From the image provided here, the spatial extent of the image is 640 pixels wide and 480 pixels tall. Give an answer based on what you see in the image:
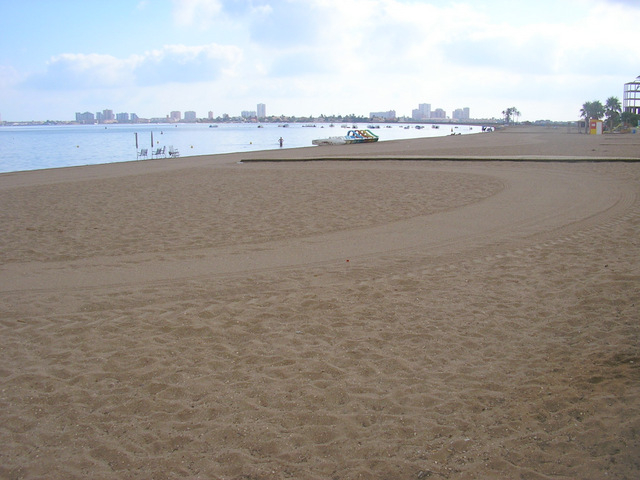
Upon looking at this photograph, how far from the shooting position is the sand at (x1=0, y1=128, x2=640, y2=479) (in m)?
3.48

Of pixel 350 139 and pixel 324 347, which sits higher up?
pixel 350 139

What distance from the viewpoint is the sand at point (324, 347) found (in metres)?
3.48

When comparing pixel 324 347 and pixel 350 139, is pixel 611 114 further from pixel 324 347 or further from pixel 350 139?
pixel 324 347

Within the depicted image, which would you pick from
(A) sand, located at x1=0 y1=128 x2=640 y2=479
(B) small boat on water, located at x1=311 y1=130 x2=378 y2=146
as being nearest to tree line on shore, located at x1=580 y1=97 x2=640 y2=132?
(B) small boat on water, located at x1=311 y1=130 x2=378 y2=146

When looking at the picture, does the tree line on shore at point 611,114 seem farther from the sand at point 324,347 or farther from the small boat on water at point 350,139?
the sand at point 324,347

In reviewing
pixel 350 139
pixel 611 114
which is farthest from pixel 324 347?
pixel 611 114

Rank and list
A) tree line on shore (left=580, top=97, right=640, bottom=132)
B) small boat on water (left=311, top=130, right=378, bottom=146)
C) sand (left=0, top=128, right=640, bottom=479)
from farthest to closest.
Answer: tree line on shore (left=580, top=97, right=640, bottom=132)
small boat on water (left=311, top=130, right=378, bottom=146)
sand (left=0, top=128, right=640, bottom=479)

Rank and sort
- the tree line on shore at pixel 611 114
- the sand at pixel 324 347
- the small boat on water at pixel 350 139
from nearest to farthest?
the sand at pixel 324 347 → the small boat on water at pixel 350 139 → the tree line on shore at pixel 611 114

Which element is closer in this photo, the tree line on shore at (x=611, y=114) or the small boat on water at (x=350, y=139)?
the small boat on water at (x=350, y=139)

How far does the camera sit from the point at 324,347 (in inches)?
198

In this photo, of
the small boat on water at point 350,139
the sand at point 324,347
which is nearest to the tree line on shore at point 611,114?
the small boat on water at point 350,139

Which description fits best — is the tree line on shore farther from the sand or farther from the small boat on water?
the sand

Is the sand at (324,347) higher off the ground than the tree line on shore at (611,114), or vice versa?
the tree line on shore at (611,114)

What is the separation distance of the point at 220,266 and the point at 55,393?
3.59 metres
